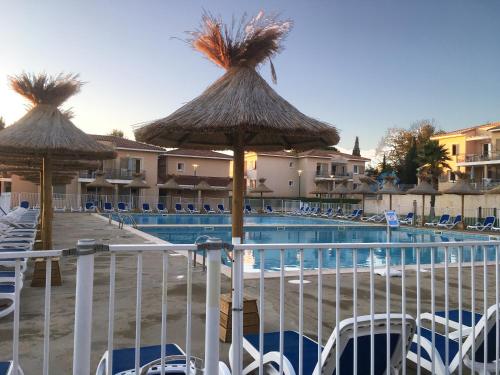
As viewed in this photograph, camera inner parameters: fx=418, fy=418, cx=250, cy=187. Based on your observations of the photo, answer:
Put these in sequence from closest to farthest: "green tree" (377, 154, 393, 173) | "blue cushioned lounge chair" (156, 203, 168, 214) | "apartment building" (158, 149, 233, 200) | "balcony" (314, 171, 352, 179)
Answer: "blue cushioned lounge chair" (156, 203, 168, 214), "apartment building" (158, 149, 233, 200), "balcony" (314, 171, 352, 179), "green tree" (377, 154, 393, 173)

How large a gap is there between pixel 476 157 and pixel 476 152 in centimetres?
297

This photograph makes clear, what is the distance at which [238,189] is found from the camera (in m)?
5.27

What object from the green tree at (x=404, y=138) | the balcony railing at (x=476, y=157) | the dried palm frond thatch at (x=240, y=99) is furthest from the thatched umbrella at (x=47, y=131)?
the green tree at (x=404, y=138)

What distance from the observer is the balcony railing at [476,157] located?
39.2m

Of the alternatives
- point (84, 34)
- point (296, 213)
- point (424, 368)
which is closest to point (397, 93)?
point (296, 213)

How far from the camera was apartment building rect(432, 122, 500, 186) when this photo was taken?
3945cm

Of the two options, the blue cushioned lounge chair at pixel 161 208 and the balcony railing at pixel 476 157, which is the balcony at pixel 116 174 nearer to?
the blue cushioned lounge chair at pixel 161 208

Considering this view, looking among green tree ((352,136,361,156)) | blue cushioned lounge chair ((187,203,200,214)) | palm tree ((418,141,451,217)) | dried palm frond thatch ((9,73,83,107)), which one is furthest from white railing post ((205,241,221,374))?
green tree ((352,136,361,156))

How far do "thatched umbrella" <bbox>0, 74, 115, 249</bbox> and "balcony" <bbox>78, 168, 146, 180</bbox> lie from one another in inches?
1167

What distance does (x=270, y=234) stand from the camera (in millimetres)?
22047

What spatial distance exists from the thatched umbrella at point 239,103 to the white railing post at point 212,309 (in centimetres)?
250

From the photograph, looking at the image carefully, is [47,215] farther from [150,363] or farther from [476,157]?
[476,157]

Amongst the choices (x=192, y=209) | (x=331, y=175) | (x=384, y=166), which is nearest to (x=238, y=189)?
(x=192, y=209)

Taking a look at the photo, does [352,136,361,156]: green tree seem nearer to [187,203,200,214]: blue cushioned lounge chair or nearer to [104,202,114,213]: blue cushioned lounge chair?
[187,203,200,214]: blue cushioned lounge chair
